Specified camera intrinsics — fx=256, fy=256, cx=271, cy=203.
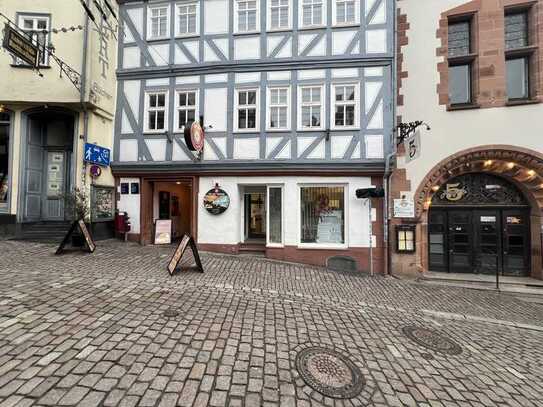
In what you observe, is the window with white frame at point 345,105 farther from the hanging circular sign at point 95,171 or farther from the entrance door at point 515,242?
the hanging circular sign at point 95,171

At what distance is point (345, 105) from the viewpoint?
27.9 feet

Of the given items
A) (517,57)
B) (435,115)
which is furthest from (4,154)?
(517,57)

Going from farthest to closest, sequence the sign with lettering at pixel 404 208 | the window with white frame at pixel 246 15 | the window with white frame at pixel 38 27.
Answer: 1. the window with white frame at pixel 246 15
2. the window with white frame at pixel 38 27
3. the sign with lettering at pixel 404 208

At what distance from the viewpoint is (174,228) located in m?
11.2

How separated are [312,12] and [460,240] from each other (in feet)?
30.3

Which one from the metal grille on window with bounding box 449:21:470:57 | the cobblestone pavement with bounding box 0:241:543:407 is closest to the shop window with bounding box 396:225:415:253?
the cobblestone pavement with bounding box 0:241:543:407

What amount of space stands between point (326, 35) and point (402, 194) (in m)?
5.82

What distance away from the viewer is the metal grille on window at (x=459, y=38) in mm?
8656

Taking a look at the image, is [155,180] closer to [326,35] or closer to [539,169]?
[326,35]

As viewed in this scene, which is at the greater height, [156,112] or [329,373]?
[156,112]

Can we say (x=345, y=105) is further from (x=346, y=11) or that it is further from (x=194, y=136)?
(x=194, y=136)

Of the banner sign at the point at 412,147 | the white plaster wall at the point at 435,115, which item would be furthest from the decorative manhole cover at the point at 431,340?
the white plaster wall at the point at 435,115

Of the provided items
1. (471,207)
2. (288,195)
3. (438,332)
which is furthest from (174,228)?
(471,207)

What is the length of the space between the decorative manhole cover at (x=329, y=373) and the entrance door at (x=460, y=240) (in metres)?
7.61
